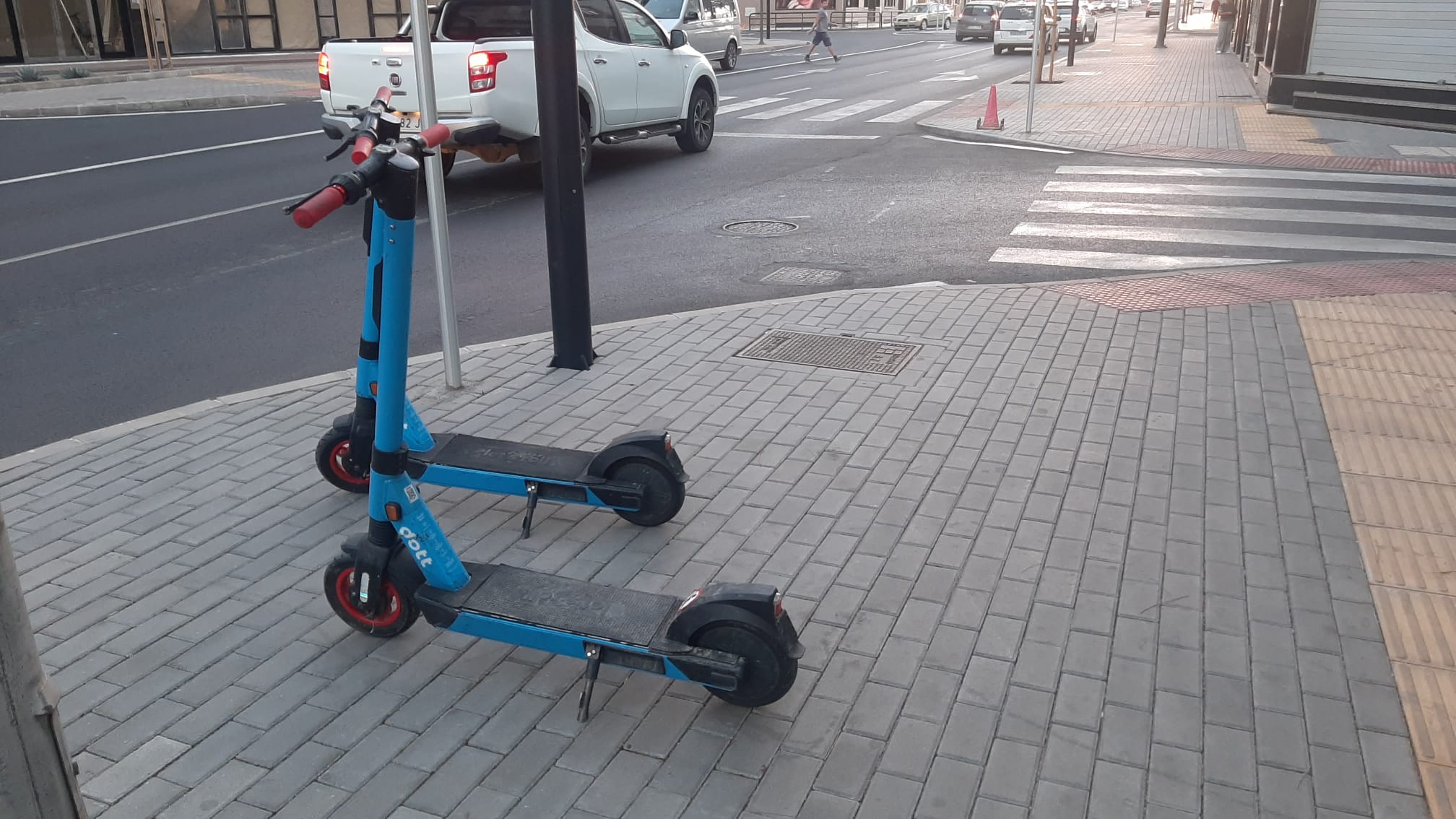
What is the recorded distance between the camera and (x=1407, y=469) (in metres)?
5.13

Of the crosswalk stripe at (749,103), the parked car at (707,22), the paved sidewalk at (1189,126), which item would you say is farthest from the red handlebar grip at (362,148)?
the parked car at (707,22)

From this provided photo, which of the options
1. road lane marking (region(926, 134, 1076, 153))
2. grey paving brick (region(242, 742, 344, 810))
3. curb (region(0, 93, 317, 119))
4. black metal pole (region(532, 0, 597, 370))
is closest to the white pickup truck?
black metal pole (region(532, 0, 597, 370))

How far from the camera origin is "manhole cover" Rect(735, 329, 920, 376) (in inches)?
258

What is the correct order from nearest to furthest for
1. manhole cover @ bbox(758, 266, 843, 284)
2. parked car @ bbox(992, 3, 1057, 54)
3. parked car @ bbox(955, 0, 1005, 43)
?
manhole cover @ bbox(758, 266, 843, 284) < parked car @ bbox(992, 3, 1057, 54) < parked car @ bbox(955, 0, 1005, 43)

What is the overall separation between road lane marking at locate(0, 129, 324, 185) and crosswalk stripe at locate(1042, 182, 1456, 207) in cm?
1074

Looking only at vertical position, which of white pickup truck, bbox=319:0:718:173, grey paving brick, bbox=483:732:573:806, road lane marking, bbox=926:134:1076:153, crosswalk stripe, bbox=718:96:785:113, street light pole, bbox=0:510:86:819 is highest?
white pickup truck, bbox=319:0:718:173

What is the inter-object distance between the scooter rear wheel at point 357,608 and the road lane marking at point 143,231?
591 centimetres

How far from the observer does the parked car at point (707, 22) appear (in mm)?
26781

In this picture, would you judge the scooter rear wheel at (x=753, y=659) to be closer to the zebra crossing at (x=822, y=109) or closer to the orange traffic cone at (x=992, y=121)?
the orange traffic cone at (x=992, y=121)

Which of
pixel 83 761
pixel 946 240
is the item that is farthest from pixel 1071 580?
pixel 946 240

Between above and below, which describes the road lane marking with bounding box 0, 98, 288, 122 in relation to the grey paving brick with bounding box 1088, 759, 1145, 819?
above

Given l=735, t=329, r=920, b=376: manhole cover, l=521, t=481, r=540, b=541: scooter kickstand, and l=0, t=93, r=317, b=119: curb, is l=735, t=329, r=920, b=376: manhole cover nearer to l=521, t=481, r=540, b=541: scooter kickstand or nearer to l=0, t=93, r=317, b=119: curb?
l=521, t=481, r=540, b=541: scooter kickstand

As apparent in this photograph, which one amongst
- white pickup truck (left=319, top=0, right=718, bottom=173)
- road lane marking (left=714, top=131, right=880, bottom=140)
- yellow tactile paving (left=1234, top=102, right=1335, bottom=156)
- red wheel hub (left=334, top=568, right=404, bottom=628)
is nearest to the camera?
red wheel hub (left=334, top=568, right=404, bottom=628)

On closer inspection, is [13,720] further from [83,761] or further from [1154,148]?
[1154,148]
